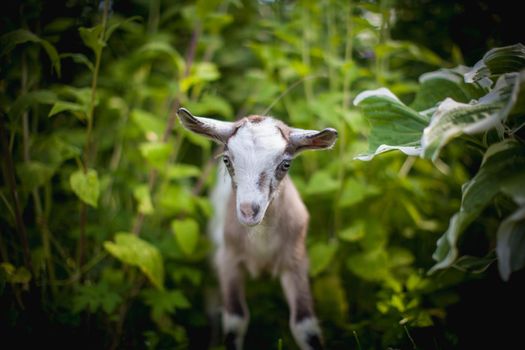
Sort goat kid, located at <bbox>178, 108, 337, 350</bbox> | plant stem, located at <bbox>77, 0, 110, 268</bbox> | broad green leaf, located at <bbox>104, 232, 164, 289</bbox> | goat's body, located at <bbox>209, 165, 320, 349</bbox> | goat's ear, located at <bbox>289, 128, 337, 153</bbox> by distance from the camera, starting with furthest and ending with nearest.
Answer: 1. goat's body, located at <bbox>209, 165, 320, 349</bbox>
2. broad green leaf, located at <bbox>104, 232, 164, 289</bbox>
3. plant stem, located at <bbox>77, 0, 110, 268</bbox>
4. goat's ear, located at <bbox>289, 128, 337, 153</bbox>
5. goat kid, located at <bbox>178, 108, 337, 350</bbox>

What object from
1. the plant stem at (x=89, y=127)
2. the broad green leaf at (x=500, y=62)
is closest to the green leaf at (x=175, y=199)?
the plant stem at (x=89, y=127)

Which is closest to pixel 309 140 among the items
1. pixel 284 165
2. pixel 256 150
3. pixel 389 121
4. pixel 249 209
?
pixel 284 165

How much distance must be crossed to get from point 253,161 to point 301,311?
41.4 inches

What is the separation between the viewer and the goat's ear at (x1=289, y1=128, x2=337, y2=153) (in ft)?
6.86

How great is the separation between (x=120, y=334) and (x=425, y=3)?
3.49m

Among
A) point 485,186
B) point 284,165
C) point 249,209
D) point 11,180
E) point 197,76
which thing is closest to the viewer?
point 485,186

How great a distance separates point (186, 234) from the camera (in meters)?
2.65

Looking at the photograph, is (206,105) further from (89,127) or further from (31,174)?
(31,174)

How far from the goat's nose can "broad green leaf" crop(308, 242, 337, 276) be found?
1.04m

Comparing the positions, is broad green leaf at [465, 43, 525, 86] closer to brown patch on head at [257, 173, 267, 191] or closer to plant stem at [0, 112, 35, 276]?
brown patch on head at [257, 173, 267, 191]

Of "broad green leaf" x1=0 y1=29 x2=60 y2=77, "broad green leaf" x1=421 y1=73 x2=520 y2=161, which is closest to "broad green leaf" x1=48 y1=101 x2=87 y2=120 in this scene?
"broad green leaf" x1=0 y1=29 x2=60 y2=77

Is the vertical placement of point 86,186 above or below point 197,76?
below

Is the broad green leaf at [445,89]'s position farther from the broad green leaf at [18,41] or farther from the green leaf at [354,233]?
the broad green leaf at [18,41]

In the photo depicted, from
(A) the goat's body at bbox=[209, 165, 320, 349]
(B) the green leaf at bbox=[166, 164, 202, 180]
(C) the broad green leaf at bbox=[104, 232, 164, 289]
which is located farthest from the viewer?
(B) the green leaf at bbox=[166, 164, 202, 180]
